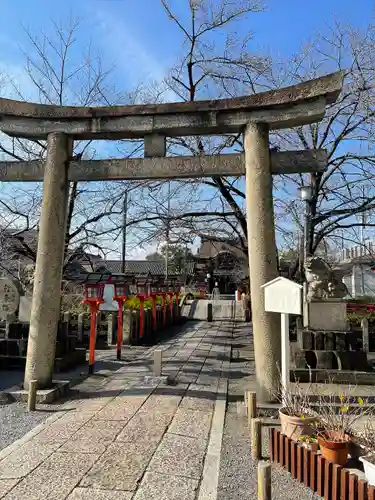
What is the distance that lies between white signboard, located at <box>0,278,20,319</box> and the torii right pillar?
8201mm

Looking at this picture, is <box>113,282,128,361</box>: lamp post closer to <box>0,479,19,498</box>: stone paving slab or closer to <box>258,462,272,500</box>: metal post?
<box>0,479,19,498</box>: stone paving slab

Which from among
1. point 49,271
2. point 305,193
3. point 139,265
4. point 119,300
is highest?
point 139,265

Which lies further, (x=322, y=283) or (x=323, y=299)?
(x=322, y=283)

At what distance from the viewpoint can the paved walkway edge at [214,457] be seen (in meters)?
3.62

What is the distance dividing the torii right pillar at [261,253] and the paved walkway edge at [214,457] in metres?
0.75

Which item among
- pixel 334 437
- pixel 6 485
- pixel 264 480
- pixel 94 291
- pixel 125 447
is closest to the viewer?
pixel 264 480

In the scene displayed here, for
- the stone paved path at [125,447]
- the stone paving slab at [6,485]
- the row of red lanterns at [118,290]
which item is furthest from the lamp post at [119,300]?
the stone paving slab at [6,485]

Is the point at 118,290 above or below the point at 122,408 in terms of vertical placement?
above

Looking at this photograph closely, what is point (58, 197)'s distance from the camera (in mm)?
6863

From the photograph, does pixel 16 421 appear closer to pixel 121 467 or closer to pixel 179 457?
pixel 121 467

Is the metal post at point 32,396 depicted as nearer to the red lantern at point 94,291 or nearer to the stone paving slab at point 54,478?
the stone paving slab at point 54,478

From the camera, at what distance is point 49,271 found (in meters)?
6.68

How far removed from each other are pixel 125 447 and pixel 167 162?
4.45 meters

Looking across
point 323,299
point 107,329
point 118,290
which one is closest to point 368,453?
point 323,299
